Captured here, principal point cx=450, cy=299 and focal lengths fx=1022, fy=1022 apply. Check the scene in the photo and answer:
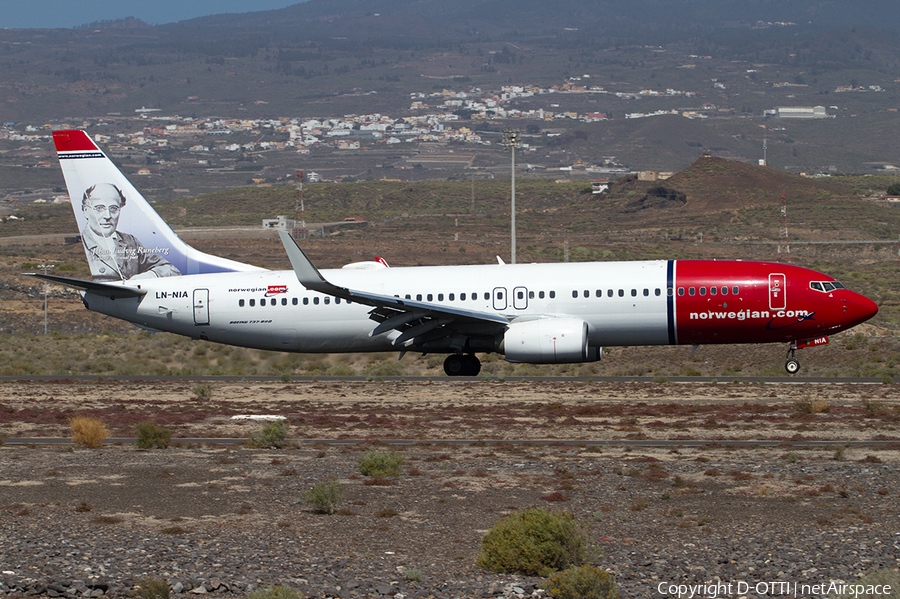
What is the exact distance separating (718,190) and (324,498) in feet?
455

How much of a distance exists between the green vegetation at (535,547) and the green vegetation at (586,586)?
3.14 feet

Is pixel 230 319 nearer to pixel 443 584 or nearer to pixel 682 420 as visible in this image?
pixel 682 420

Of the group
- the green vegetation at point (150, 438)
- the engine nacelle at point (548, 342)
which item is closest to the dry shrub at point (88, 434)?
the green vegetation at point (150, 438)

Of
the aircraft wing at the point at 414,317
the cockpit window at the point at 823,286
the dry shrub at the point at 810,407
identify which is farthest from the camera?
the cockpit window at the point at 823,286

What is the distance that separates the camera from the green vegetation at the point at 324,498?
49.4 ft

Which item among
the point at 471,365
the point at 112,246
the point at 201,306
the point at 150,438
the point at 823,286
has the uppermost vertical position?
the point at 112,246

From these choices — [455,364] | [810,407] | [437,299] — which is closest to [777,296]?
[810,407]

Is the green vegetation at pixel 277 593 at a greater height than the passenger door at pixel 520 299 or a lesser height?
lesser

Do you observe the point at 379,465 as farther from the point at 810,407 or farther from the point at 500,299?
the point at 500,299

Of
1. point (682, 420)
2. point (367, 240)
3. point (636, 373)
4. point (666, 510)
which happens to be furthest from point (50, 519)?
point (367, 240)

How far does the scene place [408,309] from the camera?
101 ft

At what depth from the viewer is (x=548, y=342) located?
3028 cm

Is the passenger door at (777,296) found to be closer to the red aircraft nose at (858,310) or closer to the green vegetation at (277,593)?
the red aircraft nose at (858,310)

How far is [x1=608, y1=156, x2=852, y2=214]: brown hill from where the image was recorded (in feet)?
456
